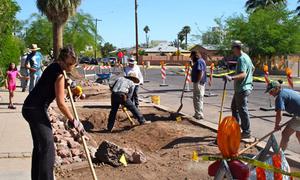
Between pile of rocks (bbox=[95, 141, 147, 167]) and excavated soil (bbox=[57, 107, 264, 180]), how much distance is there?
0.29ft

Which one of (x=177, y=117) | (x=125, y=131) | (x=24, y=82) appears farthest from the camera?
(x=24, y=82)

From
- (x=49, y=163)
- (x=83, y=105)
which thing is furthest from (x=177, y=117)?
(x=49, y=163)

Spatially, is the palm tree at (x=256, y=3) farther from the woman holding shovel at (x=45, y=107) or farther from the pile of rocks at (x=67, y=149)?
the woman holding shovel at (x=45, y=107)

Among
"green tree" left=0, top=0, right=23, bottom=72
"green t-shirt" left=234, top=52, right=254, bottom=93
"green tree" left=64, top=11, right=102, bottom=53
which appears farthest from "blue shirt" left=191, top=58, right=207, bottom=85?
"green tree" left=64, top=11, right=102, bottom=53

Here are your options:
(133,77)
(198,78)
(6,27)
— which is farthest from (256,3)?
(198,78)

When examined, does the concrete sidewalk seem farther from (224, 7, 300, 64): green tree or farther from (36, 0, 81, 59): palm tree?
(224, 7, 300, 64): green tree

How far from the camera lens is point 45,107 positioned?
489 centimetres

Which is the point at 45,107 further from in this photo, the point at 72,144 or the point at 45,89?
the point at 72,144

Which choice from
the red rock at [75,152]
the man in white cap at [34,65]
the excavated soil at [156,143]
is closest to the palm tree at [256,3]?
the man in white cap at [34,65]

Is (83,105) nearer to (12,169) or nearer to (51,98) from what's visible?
(12,169)

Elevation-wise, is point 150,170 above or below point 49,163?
below

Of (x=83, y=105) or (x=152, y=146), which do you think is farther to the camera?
(x=83, y=105)

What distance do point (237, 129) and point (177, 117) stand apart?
789 cm

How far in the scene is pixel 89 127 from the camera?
10.7 metres
